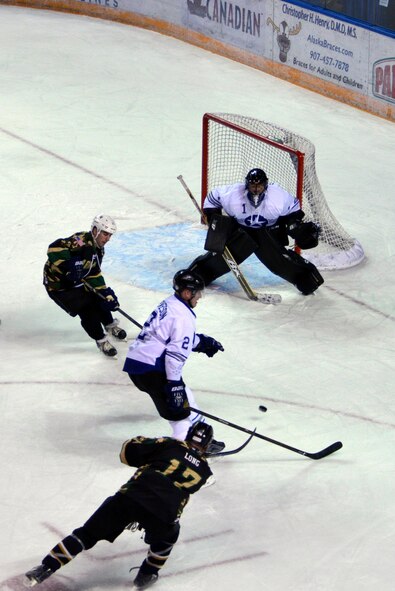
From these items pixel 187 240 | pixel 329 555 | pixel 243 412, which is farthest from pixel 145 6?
pixel 329 555

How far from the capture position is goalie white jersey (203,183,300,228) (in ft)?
31.3

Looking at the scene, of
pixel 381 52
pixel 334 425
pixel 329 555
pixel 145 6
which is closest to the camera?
pixel 329 555

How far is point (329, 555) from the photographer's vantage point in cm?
625

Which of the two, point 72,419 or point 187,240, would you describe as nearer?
point 72,419

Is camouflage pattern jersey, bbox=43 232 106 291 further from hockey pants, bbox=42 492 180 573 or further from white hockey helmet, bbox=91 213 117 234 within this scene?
hockey pants, bbox=42 492 180 573

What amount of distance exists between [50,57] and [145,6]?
1.91 m

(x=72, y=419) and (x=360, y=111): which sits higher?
A: (x=72, y=419)

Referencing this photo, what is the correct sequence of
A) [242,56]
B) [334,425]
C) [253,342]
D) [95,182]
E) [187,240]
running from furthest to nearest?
[242,56]
[95,182]
[187,240]
[253,342]
[334,425]

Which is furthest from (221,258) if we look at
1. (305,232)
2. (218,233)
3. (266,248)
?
(305,232)

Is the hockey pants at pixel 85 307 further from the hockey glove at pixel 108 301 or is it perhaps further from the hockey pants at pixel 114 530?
the hockey pants at pixel 114 530

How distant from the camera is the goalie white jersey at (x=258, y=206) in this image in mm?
9547

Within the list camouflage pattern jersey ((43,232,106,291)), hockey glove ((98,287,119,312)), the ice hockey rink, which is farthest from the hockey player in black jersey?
camouflage pattern jersey ((43,232,106,291))

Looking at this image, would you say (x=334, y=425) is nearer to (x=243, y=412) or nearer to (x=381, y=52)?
(x=243, y=412)

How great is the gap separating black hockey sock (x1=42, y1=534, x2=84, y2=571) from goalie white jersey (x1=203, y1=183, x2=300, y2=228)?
4.34m
